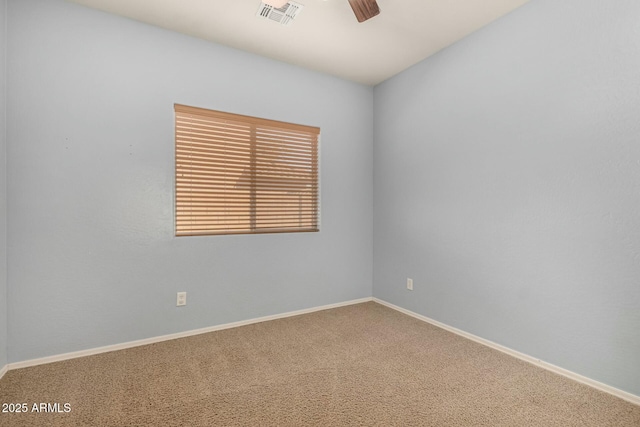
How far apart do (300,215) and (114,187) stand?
1.71 m

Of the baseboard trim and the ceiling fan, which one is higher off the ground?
the ceiling fan

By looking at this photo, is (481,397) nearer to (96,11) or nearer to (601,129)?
(601,129)

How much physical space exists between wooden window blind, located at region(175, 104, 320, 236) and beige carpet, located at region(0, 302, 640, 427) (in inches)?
42.9

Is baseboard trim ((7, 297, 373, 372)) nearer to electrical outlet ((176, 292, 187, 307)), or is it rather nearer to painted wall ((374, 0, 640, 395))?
electrical outlet ((176, 292, 187, 307))

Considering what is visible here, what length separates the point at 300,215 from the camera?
130 inches

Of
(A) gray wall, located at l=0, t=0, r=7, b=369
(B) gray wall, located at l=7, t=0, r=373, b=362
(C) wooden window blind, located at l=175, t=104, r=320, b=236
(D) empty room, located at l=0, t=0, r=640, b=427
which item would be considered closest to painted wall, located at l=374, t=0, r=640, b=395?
(D) empty room, located at l=0, t=0, r=640, b=427

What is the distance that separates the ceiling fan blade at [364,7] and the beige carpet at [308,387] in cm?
239

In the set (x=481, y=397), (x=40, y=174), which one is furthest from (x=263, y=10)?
(x=481, y=397)

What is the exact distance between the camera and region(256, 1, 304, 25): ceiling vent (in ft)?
7.48

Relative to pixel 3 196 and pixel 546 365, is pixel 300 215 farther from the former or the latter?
pixel 546 365

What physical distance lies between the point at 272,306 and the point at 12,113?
2530 mm

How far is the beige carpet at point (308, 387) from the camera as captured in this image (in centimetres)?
160

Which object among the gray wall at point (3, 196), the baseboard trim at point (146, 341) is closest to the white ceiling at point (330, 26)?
the gray wall at point (3, 196)

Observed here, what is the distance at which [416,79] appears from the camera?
10.4 ft
